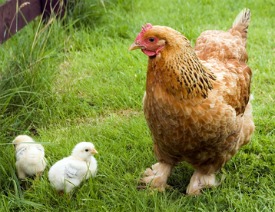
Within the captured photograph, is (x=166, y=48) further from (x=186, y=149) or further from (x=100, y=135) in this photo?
(x=100, y=135)

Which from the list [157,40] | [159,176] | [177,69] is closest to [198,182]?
[159,176]

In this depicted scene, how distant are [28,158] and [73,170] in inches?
15.3

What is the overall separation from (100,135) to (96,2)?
285 cm

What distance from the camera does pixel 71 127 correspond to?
459 cm

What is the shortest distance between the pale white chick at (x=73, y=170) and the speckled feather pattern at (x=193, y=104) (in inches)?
20.6

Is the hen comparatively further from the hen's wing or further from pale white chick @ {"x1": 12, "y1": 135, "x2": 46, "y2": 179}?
pale white chick @ {"x1": 12, "y1": 135, "x2": 46, "y2": 179}

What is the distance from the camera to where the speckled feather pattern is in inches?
124

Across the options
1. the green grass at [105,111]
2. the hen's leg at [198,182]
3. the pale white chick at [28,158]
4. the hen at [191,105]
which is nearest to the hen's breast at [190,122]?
the hen at [191,105]

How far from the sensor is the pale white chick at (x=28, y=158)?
3.69 metres

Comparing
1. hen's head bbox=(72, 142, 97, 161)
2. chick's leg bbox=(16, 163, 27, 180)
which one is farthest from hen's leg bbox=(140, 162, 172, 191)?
chick's leg bbox=(16, 163, 27, 180)

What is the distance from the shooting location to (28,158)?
145 inches

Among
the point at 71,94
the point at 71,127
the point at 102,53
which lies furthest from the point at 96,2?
the point at 71,127

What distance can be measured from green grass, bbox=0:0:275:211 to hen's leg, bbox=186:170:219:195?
55 mm

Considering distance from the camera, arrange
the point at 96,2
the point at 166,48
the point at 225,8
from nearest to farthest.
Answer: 1. the point at 166,48
2. the point at 96,2
3. the point at 225,8
